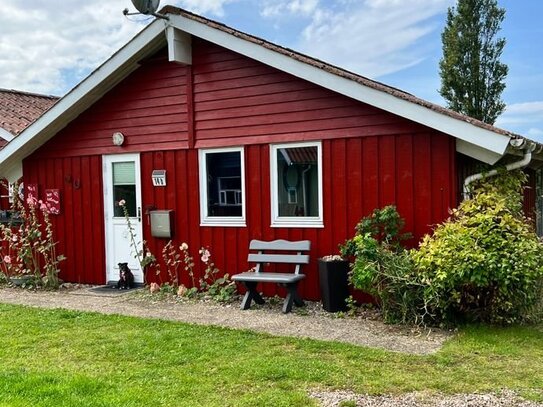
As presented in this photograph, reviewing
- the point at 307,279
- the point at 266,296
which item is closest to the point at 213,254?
the point at 266,296

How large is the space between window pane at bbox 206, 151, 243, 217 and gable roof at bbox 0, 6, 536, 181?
1491 millimetres

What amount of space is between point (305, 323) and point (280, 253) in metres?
1.51

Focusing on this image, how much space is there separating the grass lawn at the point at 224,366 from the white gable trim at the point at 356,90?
198 cm

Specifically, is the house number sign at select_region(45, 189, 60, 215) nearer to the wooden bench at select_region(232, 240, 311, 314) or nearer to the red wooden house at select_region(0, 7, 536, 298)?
the red wooden house at select_region(0, 7, 536, 298)

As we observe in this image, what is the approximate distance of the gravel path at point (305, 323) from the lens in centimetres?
381

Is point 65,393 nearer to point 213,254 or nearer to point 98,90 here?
point 213,254

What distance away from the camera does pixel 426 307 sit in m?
5.79

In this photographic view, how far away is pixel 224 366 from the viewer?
4.60m

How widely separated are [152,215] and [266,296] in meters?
2.26

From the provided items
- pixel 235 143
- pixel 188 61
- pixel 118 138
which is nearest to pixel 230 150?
pixel 235 143

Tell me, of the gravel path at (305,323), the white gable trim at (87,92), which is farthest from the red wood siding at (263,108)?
the gravel path at (305,323)

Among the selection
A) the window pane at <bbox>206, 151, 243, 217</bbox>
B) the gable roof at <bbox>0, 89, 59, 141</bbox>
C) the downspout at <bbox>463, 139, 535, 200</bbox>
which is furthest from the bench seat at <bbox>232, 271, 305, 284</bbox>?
the gable roof at <bbox>0, 89, 59, 141</bbox>

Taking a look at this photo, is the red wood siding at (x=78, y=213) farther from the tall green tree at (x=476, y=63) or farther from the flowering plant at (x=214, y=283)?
the tall green tree at (x=476, y=63)

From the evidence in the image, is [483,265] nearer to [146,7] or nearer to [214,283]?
[214,283]
